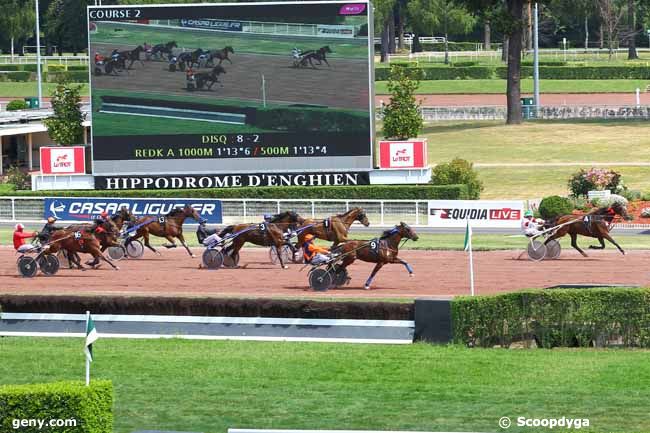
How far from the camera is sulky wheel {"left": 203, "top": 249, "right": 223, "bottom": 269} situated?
86.0ft

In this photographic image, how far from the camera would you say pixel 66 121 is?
41.2m

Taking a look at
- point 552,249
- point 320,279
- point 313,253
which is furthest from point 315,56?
point 320,279

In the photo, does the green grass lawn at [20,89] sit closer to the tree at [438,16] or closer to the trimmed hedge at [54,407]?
the tree at [438,16]

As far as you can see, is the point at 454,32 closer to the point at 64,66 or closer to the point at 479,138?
the point at 64,66

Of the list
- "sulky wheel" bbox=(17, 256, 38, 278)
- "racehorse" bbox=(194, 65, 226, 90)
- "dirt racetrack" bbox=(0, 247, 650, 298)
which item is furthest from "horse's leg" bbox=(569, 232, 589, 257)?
"racehorse" bbox=(194, 65, 226, 90)

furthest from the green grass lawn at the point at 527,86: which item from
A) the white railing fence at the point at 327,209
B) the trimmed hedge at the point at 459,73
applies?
the white railing fence at the point at 327,209

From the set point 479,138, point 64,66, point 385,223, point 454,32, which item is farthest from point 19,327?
point 454,32

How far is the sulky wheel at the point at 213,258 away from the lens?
2622 centimetres

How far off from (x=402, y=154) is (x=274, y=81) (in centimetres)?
516

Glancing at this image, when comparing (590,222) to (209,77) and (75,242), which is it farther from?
(209,77)

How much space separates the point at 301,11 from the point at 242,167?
16.7 feet

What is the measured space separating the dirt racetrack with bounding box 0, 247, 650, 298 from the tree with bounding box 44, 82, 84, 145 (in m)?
13.1

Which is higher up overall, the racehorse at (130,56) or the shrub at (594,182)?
the racehorse at (130,56)

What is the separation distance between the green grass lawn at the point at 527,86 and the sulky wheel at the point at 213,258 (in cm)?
4491
